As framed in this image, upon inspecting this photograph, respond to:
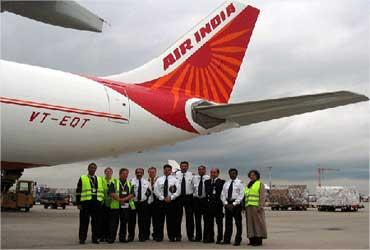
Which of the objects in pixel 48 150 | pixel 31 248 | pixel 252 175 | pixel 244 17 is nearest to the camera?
pixel 31 248

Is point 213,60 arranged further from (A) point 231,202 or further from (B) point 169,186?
(A) point 231,202

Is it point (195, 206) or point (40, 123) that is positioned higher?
point (40, 123)

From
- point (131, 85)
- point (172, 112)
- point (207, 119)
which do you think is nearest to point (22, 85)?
point (131, 85)

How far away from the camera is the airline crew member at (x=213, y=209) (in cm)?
972

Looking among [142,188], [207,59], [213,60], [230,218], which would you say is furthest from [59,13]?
[213,60]

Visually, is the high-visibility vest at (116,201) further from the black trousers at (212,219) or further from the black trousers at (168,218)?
the black trousers at (212,219)

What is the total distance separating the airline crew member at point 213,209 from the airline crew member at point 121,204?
1.48 metres

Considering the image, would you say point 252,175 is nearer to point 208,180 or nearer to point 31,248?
point 208,180

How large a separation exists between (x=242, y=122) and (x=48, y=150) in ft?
15.3

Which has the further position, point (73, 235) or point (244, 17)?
point (244, 17)

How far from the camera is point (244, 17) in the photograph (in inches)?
580

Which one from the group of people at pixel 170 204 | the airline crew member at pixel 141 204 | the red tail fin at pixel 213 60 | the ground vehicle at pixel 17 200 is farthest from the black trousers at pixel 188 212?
the ground vehicle at pixel 17 200

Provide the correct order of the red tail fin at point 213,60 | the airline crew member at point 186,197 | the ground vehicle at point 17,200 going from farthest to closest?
the ground vehicle at point 17,200 < the red tail fin at point 213,60 < the airline crew member at point 186,197

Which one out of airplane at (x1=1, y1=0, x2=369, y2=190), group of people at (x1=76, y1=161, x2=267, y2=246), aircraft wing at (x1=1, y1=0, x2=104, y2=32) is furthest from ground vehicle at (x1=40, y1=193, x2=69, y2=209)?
aircraft wing at (x1=1, y1=0, x2=104, y2=32)
